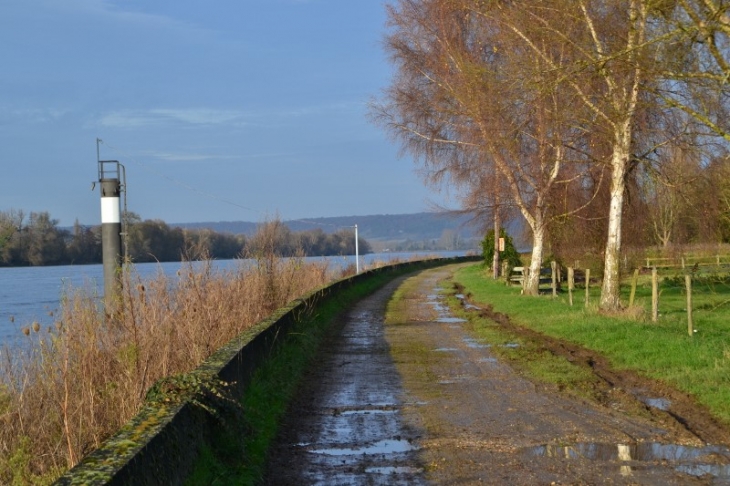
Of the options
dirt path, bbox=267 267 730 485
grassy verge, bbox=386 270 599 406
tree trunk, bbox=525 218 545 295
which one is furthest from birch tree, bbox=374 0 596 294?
dirt path, bbox=267 267 730 485

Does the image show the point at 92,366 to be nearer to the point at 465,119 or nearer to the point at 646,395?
the point at 646,395

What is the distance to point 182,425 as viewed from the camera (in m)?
7.16

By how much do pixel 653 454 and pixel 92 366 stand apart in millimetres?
5918

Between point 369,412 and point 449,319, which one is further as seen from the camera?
point 449,319

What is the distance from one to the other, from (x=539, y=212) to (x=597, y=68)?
54.7ft

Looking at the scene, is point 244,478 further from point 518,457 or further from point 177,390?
point 518,457

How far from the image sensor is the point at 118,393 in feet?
30.6

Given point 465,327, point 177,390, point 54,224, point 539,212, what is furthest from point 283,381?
point 54,224

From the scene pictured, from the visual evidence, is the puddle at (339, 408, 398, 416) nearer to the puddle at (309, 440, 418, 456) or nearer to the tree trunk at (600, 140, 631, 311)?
the puddle at (309, 440, 418, 456)

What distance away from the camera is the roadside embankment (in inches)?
223

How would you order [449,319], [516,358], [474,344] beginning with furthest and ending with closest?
1. [449,319]
2. [474,344]
3. [516,358]

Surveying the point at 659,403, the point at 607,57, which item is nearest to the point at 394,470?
the point at 659,403

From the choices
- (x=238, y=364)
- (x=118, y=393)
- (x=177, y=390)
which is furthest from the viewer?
(x=238, y=364)

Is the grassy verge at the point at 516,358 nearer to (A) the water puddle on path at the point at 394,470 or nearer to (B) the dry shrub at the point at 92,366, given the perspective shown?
(B) the dry shrub at the point at 92,366
